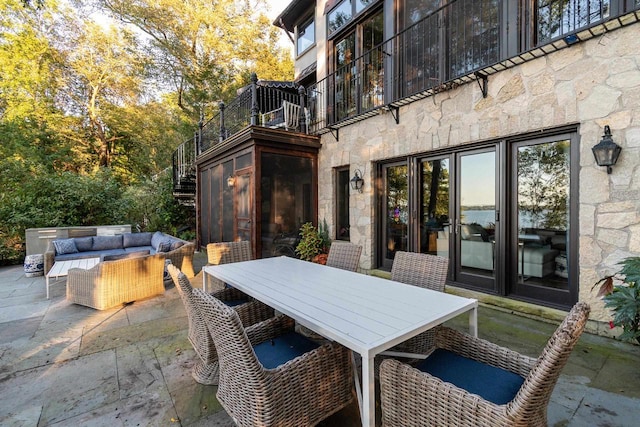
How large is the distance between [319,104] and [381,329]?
20.1 ft

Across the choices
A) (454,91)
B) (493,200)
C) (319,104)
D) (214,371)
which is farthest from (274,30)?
(214,371)

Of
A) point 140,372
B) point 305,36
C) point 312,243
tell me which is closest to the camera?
point 140,372

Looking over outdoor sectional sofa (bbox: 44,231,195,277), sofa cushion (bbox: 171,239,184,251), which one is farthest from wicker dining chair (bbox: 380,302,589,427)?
sofa cushion (bbox: 171,239,184,251)

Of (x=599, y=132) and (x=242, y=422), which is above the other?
(x=599, y=132)

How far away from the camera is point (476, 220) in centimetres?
393

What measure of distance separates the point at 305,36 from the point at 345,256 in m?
7.77

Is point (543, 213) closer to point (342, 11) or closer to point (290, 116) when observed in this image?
point (290, 116)

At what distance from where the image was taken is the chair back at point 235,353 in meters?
1.29

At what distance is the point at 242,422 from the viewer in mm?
1442

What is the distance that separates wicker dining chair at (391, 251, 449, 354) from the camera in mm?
2291

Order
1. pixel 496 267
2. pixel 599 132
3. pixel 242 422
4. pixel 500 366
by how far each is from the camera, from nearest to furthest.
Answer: pixel 242 422, pixel 500 366, pixel 599 132, pixel 496 267

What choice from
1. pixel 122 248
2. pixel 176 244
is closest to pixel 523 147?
pixel 176 244

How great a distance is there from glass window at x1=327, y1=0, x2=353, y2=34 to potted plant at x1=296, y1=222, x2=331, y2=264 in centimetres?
421

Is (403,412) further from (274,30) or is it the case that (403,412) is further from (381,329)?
(274,30)
